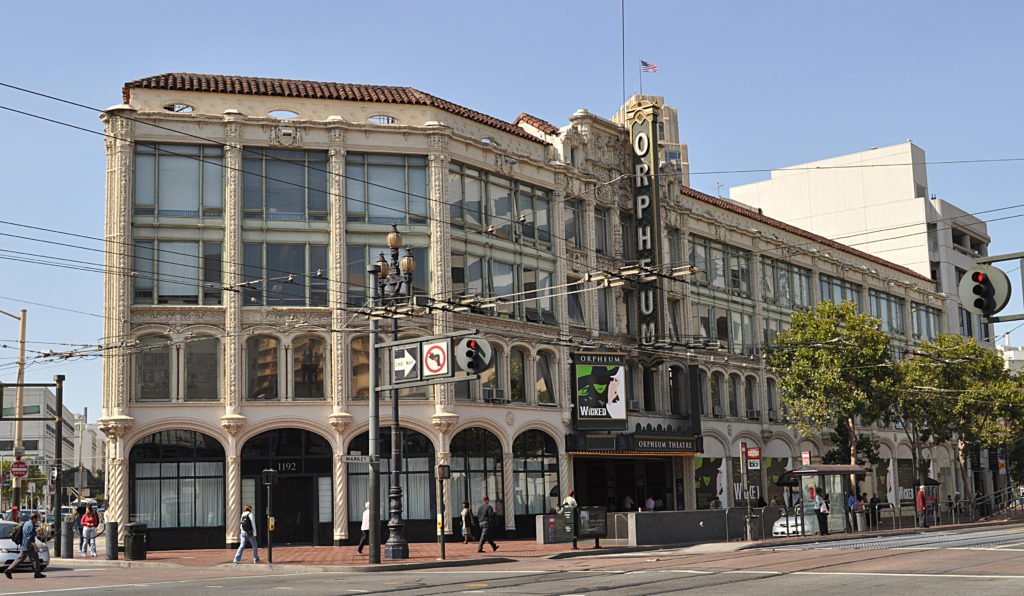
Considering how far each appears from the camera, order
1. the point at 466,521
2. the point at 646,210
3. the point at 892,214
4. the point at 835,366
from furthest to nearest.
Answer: the point at 892,214
the point at 646,210
the point at 835,366
the point at 466,521

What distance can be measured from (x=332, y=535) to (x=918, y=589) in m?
24.3

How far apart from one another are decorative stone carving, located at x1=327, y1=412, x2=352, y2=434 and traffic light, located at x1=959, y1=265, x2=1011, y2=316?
83.0ft

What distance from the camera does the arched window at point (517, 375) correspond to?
4303cm

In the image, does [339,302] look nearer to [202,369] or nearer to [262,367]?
[262,367]

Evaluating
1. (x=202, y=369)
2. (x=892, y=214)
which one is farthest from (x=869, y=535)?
(x=892, y=214)

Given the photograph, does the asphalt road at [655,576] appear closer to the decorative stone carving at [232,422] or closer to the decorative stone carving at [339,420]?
the decorative stone carving at [232,422]

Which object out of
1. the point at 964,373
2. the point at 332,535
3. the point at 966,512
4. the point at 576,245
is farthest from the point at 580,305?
the point at 966,512

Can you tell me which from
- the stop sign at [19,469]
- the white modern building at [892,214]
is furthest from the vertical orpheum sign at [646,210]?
the white modern building at [892,214]

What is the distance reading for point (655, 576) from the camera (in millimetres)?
22609

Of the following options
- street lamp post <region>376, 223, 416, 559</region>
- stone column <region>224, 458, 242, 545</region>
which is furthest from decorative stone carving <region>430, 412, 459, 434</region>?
street lamp post <region>376, 223, 416, 559</region>

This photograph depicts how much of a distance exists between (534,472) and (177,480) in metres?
13.7

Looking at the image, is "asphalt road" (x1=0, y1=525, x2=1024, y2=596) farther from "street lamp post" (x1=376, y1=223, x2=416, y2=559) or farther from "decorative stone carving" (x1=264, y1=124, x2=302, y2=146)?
"decorative stone carving" (x1=264, y1=124, x2=302, y2=146)

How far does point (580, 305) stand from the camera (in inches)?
1828

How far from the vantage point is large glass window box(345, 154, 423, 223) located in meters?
40.0
